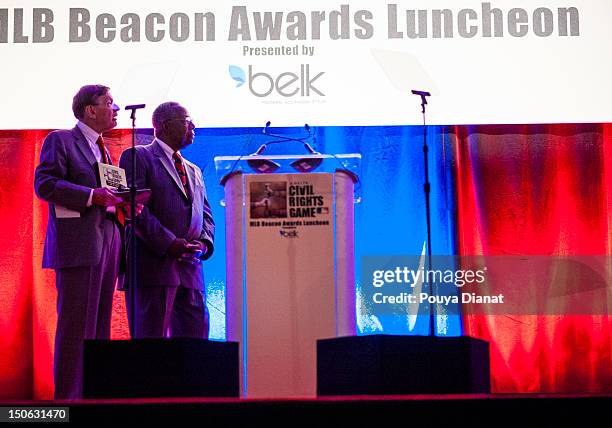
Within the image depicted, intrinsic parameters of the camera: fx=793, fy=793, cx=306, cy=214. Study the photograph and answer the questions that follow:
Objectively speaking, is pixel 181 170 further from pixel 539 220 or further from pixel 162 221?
pixel 539 220

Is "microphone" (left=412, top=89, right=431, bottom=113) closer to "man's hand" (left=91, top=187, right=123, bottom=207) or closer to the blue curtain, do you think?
the blue curtain

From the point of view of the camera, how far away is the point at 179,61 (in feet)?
14.9

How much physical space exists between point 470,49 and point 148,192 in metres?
1.98

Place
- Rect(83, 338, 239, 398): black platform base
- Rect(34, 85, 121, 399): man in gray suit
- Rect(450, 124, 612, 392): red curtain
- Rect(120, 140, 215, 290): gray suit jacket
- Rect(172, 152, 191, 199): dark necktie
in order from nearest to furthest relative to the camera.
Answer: Rect(83, 338, 239, 398): black platform base → Rect(34, 85, 121, 399): man in gray suit → Rect(120, 140, 215, 290): gray suit jacket → Rect(172, 152, 191, 199): dark necktie → Rect(450, 124, 612, 392): red curtain

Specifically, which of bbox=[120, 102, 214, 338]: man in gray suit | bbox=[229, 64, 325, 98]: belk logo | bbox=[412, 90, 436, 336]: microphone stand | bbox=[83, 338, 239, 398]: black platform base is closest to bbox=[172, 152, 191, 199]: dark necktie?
bbox=[120, 102, 214, 338]: man in gray suit

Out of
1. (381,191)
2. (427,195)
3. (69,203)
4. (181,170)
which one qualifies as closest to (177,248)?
(181,170)

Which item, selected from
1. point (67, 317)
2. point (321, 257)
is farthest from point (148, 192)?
point (321, 257)

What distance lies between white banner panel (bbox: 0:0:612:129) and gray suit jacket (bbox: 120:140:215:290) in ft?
1.22

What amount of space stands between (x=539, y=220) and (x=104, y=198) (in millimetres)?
2566

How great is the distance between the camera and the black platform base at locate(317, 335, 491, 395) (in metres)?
2.71

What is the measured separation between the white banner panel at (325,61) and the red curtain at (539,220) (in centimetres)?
30

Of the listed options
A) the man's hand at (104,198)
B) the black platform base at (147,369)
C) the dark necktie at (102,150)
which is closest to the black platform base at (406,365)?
the black platform base at (147,369)

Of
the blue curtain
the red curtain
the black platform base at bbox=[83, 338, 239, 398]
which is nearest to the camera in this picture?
the black platform base at bbox=[83, 338, 239, 398]

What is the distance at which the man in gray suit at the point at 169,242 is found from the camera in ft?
14.1
